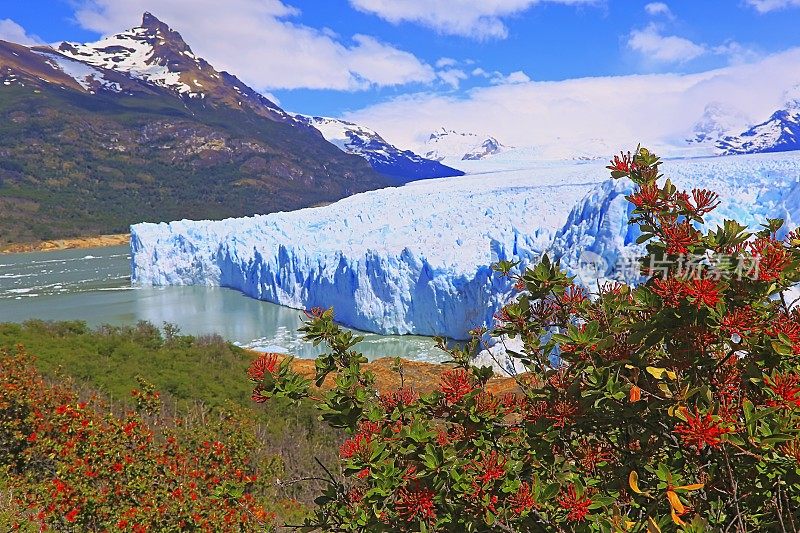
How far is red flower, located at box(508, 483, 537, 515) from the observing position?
1470 mm

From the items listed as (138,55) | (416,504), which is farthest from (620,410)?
(138,55)

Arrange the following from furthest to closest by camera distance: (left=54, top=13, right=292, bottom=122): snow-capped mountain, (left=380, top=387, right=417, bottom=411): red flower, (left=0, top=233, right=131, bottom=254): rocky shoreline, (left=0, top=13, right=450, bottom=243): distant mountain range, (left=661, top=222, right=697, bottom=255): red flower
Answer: (left=54, top=13, right=292, bottom=122): snow-capped mountain < (left=0, top=13, right=450, bottom=243): distant mountain range < (left=0, top=233, right=131, bottom=254): rocky shoreline < (left=380, top=387, right=417, bottom=411): red flower < (left=661, top=222, right=697, bottom=255): red flower

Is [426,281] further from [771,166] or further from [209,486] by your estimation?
[209,486]

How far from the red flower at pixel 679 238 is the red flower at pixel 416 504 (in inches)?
35.4

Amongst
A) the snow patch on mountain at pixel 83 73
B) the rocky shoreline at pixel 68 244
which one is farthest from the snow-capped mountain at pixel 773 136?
the snow patch on mountain at pixel 83 73

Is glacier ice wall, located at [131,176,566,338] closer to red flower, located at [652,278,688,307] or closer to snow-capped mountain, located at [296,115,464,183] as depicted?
red flower, located at [652,278,688,307]

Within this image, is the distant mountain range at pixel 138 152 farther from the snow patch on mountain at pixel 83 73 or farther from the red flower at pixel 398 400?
the red flower at pixel 398 400

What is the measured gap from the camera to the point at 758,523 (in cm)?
154

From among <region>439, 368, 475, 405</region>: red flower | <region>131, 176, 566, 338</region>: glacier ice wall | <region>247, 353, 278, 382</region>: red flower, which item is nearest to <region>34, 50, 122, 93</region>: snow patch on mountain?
<region>131, 176, 566, 338</region>: glacier ice wall

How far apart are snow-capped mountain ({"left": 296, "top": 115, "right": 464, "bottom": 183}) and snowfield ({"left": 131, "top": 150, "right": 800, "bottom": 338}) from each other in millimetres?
93008

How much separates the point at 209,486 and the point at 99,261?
143 ft

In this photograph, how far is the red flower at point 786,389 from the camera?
4.30ft

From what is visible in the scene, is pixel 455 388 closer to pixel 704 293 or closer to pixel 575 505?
pixel 575 505

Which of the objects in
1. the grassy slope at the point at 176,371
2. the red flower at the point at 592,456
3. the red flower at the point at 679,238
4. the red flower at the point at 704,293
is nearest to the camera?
the red flower at the point at 704,293
